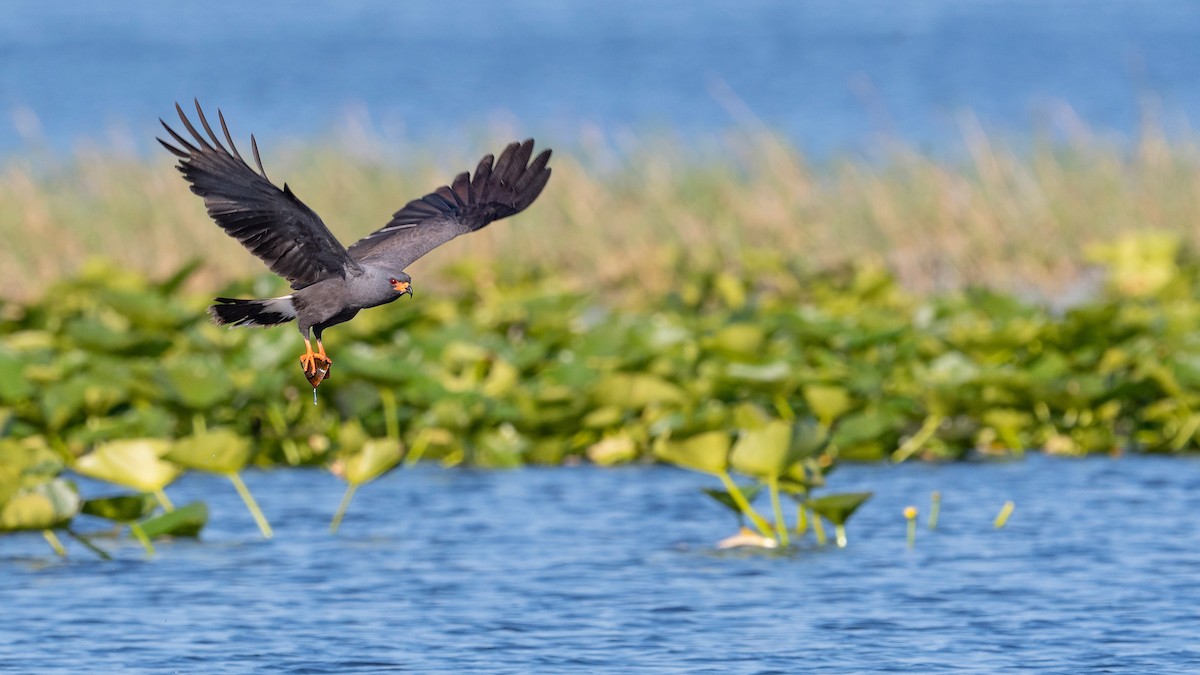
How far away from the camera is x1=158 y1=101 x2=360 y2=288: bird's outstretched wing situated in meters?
5.52

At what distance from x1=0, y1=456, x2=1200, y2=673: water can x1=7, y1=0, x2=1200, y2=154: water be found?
7.80 metres

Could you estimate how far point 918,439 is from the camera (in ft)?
30.5

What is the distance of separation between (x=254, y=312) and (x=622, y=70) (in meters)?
38.7

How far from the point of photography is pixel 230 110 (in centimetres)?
3475

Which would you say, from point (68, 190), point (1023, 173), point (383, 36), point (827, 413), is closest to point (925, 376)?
point (827, 413)

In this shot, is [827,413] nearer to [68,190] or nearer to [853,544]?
[853,544]

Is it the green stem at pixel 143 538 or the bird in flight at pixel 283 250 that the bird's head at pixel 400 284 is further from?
the green stem at pixel 143 538

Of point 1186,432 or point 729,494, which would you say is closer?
point 729,494

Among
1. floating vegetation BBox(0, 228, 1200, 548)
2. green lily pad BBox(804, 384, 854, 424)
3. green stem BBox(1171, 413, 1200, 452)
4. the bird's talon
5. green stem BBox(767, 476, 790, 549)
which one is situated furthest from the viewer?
green stem BBox(1171, 413, 1200, 452)

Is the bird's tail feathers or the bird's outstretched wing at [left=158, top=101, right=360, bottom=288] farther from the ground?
the bird's outstretched wing at [left=158, top=101, right=360, bottom=288]

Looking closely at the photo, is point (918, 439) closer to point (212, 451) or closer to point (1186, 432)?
point (1186, 432)

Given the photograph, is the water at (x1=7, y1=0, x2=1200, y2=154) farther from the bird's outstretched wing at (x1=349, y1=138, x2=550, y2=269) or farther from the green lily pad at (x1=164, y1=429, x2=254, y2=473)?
the bird's outstretched wing at (x1=349, y1=138, x2=550, y2=269)

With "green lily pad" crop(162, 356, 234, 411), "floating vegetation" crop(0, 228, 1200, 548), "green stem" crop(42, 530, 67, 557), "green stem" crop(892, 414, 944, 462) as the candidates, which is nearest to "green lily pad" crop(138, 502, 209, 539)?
"green stem" crop(42, 530, 67, 557)

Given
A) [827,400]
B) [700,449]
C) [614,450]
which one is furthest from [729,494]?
[614,450]
